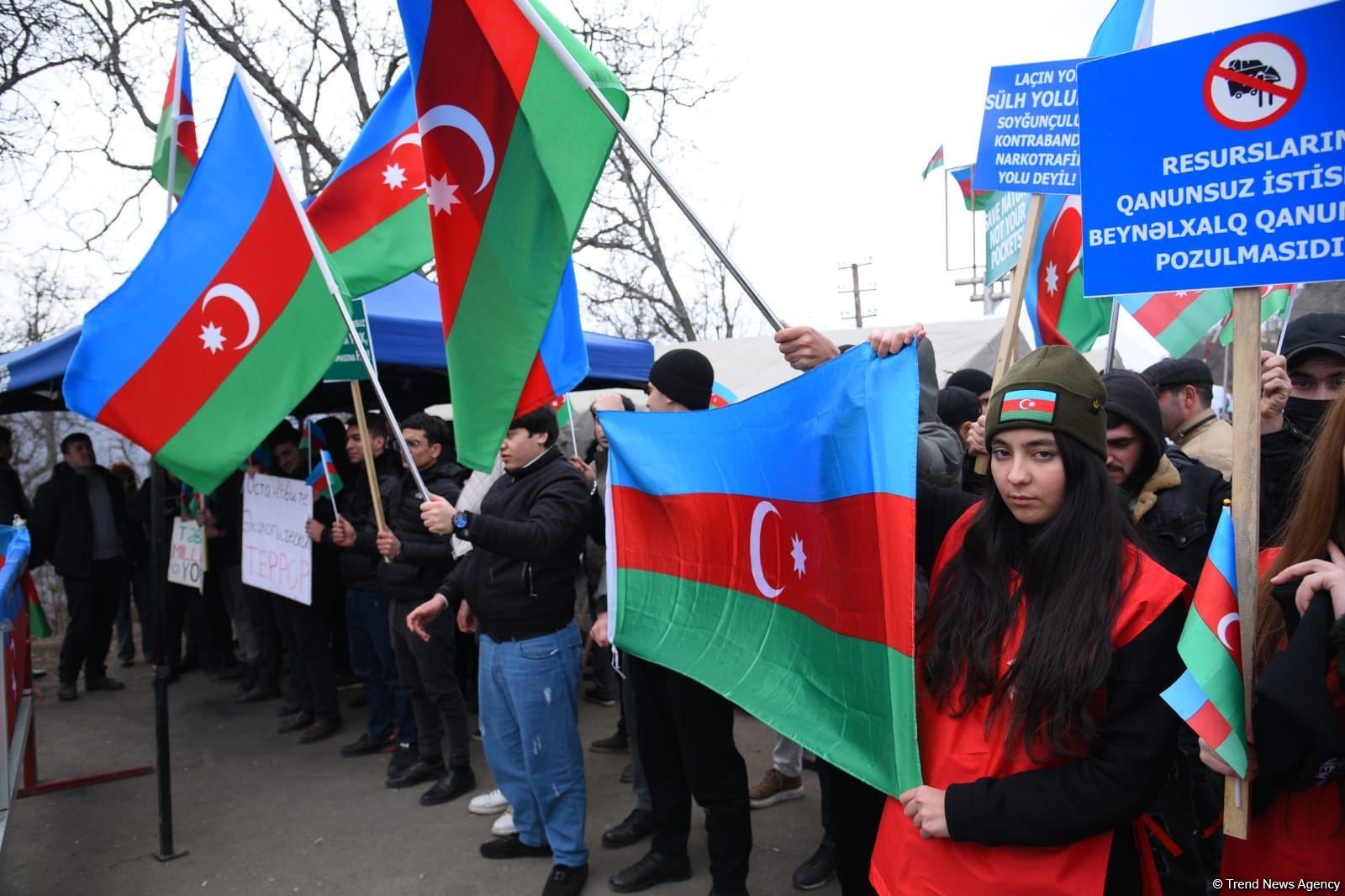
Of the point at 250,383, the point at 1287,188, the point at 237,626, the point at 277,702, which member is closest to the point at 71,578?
the point at 237,626

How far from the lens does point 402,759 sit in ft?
19.0

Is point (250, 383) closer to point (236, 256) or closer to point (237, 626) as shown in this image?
point (236, 256)

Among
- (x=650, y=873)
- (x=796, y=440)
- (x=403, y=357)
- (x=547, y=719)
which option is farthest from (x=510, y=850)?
(x=403, y=357)

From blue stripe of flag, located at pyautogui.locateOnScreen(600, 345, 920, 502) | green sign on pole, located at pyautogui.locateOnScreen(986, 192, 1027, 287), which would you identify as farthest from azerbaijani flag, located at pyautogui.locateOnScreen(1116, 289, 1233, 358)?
blue stripe of flag, located at pyautogui.locateOnScreen(600, 345, 920, 502)

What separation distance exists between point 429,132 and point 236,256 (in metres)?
1.24

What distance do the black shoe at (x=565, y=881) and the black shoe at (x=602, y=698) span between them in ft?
10.0

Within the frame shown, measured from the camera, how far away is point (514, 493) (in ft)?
13.7

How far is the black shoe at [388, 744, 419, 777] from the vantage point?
5.70 metres

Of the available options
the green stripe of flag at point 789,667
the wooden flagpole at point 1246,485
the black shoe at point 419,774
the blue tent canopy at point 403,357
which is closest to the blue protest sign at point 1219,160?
the wooden flagpole at point 1246,485

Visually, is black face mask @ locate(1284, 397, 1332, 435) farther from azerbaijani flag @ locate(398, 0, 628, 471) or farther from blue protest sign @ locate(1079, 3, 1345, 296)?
azerbaijani flag @ locate(398, 0, 628, 471)

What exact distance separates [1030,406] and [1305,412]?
1.99 m

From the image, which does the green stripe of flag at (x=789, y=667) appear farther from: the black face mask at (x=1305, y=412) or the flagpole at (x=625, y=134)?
the black face mask at (x=1305, y=412)

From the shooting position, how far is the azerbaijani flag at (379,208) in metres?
4.95

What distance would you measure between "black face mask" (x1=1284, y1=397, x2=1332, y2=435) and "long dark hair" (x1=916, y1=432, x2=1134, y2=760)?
1.82 m
